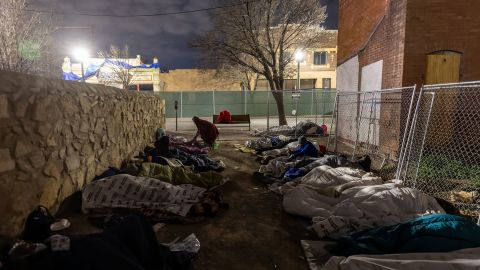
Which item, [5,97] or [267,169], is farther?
[267,169]

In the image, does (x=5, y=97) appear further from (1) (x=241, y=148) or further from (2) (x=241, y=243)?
(1) (x=241, y=148)

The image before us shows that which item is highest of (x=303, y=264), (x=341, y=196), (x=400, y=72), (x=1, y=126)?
(x=400, y=72)

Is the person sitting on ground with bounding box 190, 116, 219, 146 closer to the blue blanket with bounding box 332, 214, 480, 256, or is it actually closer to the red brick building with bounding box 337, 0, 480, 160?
the red brick building with bounding box 337, 0, 480, 160

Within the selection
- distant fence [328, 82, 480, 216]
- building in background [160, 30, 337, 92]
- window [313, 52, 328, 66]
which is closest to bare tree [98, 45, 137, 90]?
building in background [160, 30, 337, 92]

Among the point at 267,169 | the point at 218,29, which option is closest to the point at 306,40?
the point at 218,29

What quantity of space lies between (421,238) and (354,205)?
3.74ft

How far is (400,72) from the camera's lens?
8133mm

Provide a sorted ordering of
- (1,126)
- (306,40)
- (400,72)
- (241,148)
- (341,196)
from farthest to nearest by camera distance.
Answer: (306,40) → (241,148) → (400,72) → (341,196) → (1,126)

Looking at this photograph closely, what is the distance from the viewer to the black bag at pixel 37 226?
317cm

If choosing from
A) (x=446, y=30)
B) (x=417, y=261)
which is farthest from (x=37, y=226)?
(x=446, y=30)

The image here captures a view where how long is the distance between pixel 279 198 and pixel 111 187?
2561 millimetres

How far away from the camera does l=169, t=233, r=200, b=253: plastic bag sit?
126 inches

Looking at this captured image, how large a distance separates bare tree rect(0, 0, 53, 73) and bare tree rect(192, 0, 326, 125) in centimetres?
894

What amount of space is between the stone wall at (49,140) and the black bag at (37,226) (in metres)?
0.11
